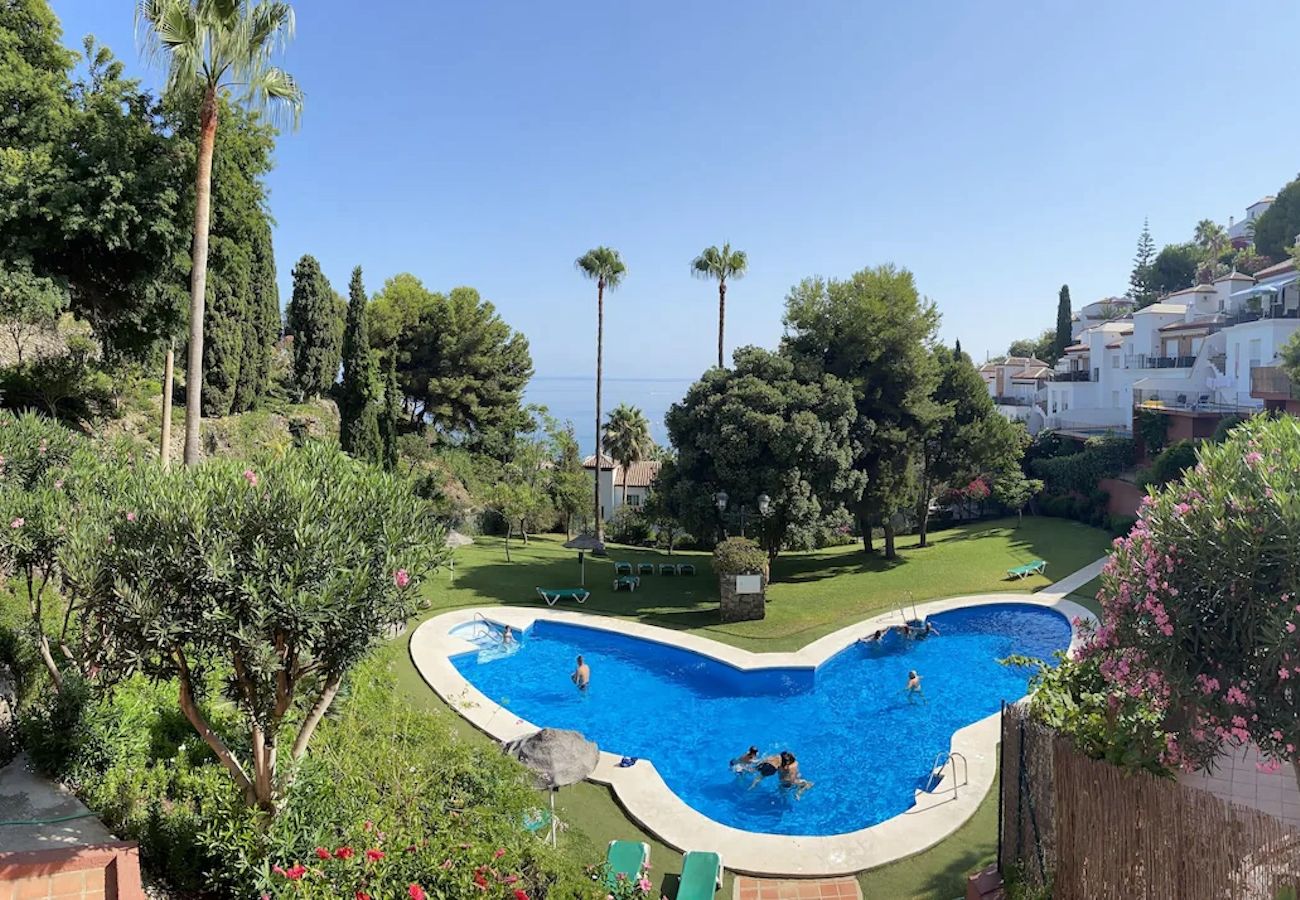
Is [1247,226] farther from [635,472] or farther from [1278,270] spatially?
[635,472]

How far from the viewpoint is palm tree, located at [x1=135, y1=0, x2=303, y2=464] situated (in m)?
13.5

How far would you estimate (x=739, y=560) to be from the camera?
22.8 meters

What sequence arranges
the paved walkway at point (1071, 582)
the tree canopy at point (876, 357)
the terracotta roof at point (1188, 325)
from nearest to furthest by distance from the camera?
the paved walkway at point (1071, 582) < the tree canopy at point (876, 357) < the terracotta roof at point (1188, 325)

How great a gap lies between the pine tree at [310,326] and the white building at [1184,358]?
40.4m

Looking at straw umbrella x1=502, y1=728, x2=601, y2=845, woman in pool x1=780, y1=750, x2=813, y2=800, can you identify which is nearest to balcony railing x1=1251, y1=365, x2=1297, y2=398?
woman in pool x1=780, y1=750, x2=813, y2=800

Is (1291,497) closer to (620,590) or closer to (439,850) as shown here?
(439,850)

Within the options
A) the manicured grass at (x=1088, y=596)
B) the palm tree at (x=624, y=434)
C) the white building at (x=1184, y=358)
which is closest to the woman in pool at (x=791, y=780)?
the manicured grass at (x=1088, y=596)

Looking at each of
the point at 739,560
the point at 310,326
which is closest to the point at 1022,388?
the point at 739,560

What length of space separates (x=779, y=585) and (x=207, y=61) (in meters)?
21.6

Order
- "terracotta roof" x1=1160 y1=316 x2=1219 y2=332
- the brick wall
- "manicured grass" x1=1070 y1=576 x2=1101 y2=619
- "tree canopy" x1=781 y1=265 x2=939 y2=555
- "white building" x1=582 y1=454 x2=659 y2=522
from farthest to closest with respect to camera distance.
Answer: "white building" x1=582 y1=454 x2=659 y2=522, "terracotta roof" x1=1160 y1=316 x2=1219 y2=332, "tree canopy" x1=781 y1=265 x2=939 y2=555, "manicured grass" x1=1070 y1=576 x2=1101 y2=619, the brick wall

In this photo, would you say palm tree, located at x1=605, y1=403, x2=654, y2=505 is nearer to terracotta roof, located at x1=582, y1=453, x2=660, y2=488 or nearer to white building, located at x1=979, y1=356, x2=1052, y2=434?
terracotta roof, located at x1=582, y1=453, x2=660, y2=488

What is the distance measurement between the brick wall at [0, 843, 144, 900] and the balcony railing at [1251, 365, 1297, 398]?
36.2 metres

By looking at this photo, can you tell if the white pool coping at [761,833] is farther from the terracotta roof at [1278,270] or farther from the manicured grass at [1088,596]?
the terracotta roof at [1278,270]

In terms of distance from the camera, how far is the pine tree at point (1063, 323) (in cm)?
6044
